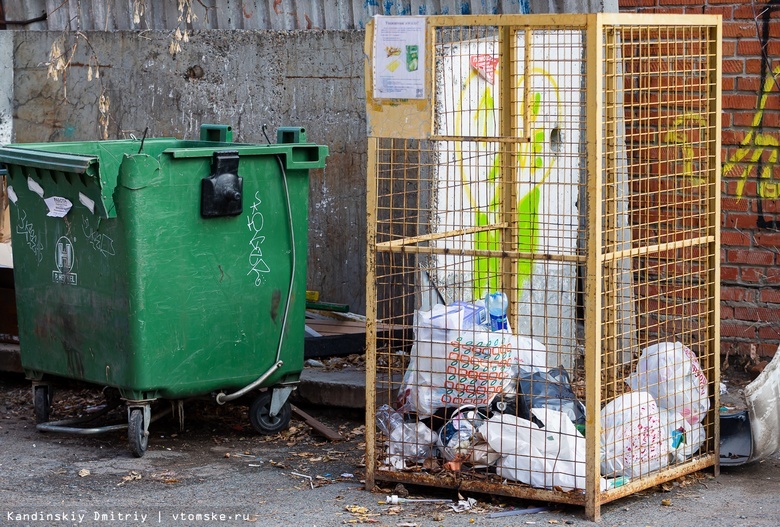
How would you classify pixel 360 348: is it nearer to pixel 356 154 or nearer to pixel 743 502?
pixel 356 154

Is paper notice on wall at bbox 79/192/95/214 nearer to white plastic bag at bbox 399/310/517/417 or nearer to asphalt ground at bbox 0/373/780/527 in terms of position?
asphalt ground at bbox 0/373/780/527

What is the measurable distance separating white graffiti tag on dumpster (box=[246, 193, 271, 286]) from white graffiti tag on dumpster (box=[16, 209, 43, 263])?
43.5 inches

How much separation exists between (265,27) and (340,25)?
610 millimetres

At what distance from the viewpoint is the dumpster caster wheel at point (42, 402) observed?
19.7 feet

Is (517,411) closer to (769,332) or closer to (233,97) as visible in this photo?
(769,332)

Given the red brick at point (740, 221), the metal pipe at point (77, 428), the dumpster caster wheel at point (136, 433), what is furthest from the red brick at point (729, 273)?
the dumpster caster wheel at point (136, 433)

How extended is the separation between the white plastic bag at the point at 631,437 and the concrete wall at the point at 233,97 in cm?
279

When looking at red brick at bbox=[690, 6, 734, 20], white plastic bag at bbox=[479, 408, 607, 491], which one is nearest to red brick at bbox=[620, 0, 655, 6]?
red brick at bbox=[690, 6, 734, 20]

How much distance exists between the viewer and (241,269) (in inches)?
222

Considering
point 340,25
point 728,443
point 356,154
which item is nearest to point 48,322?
point 356,154

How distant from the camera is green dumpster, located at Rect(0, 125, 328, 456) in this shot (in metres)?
5.31

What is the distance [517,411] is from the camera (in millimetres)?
4750

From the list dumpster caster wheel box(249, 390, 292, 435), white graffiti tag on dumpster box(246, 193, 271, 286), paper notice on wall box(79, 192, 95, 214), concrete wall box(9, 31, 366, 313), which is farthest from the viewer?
concrete wall box(9, 31, 366, 313)

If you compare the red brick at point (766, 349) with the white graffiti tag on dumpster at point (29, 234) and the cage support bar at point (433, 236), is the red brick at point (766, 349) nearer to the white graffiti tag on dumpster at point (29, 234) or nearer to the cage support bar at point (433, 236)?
the cage support bar at point (433, 236)
